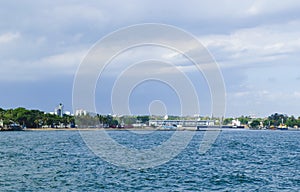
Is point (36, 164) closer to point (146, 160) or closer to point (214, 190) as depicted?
point (146, 160)

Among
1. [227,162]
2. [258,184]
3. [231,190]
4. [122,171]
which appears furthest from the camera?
[227,162]

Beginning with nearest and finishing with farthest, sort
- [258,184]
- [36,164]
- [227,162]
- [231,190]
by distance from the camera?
[231,190]
[258,184]
[36,164]
[227,162]

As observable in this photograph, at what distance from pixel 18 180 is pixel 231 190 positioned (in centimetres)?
1727

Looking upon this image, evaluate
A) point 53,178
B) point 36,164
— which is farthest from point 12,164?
point 53,178

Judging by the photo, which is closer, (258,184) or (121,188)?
(121,188)

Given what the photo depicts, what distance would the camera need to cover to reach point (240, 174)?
1766 inches

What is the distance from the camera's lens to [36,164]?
51.6 meters

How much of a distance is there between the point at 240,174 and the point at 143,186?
12.3m

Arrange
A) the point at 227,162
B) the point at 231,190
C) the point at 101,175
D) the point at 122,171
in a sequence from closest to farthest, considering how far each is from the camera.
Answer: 1. the point at 231,190
2. the point at 101,175
3. the point at 122,171
4. the point at 227,162

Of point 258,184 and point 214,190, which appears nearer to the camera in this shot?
point 214,190

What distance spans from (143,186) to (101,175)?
7.32 metres

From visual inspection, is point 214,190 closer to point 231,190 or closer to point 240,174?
point 231,190

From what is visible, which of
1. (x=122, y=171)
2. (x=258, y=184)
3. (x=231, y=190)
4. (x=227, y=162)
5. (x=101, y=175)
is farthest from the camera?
(x=227, y=162)

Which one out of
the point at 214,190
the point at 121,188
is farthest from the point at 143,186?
the point at 214,190
